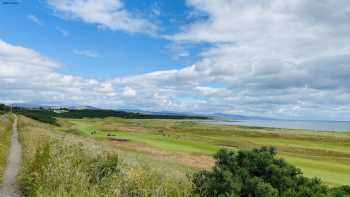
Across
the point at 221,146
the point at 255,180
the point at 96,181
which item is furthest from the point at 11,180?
the point at 221,146

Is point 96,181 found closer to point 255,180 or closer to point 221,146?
point 255,180

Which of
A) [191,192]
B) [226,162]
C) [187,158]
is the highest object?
[226,162]

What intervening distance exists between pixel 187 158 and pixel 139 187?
2467cm

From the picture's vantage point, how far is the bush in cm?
1011

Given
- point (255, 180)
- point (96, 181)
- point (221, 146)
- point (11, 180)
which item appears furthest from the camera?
point (221, 146)

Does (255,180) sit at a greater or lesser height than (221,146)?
greater

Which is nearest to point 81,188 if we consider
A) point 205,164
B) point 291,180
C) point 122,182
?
point 122,182

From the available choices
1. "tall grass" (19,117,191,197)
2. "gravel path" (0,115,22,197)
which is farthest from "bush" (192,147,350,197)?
"gravel path" (0,115,22,197)

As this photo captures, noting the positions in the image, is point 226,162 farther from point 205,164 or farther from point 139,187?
point 205,164

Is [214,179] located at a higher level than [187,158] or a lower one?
higher

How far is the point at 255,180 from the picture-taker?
10.2 m

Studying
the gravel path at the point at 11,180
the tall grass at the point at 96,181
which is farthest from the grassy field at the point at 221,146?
the tall grass at the point at 96,181

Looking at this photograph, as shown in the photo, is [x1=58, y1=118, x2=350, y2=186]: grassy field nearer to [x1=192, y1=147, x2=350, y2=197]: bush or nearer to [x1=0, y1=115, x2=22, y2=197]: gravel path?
[x1=0, y1=115, x2=22, y2=197]: gravel path

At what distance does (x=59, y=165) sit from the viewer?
1234 centimetres
